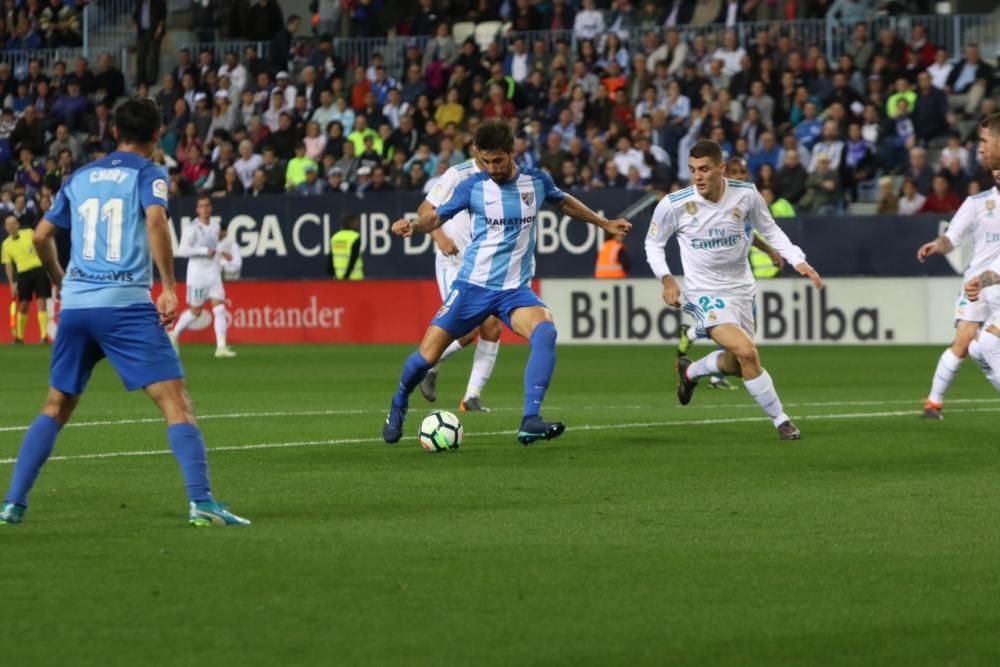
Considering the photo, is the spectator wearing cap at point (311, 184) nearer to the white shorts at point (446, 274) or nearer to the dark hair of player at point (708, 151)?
the white shorts at point (446, 274)

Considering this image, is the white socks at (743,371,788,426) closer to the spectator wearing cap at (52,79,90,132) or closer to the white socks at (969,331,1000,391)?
the white socks at (969,331,1000,391)

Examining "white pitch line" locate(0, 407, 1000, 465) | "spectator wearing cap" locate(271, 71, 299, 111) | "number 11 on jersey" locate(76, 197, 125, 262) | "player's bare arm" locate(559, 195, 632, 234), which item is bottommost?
"white pitch line" locate(0, 407, 1000, 465)

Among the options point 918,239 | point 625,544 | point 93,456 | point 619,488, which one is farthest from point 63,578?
point 918,239

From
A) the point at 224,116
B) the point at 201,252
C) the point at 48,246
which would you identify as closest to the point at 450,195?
the point at 48,246

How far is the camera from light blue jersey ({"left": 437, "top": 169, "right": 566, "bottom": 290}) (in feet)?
42.8

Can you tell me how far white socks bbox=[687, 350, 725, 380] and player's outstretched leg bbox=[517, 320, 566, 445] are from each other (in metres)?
1.75

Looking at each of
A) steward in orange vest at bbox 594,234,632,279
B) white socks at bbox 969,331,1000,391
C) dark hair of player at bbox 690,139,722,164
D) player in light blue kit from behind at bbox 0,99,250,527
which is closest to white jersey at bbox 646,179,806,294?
dark hair of player at bbox 690,139,722,164

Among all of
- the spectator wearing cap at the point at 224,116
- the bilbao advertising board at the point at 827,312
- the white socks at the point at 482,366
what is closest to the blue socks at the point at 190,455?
the white socks at the point at 482,366

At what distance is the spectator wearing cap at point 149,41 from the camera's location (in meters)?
38.2

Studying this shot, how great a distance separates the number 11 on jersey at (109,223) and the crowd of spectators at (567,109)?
20.3 metres

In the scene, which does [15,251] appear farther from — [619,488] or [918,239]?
[619,488]

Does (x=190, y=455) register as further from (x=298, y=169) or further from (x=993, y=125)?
(x=298, y=169)

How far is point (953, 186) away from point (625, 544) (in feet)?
69.9

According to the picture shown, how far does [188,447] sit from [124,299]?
2.33 ft
